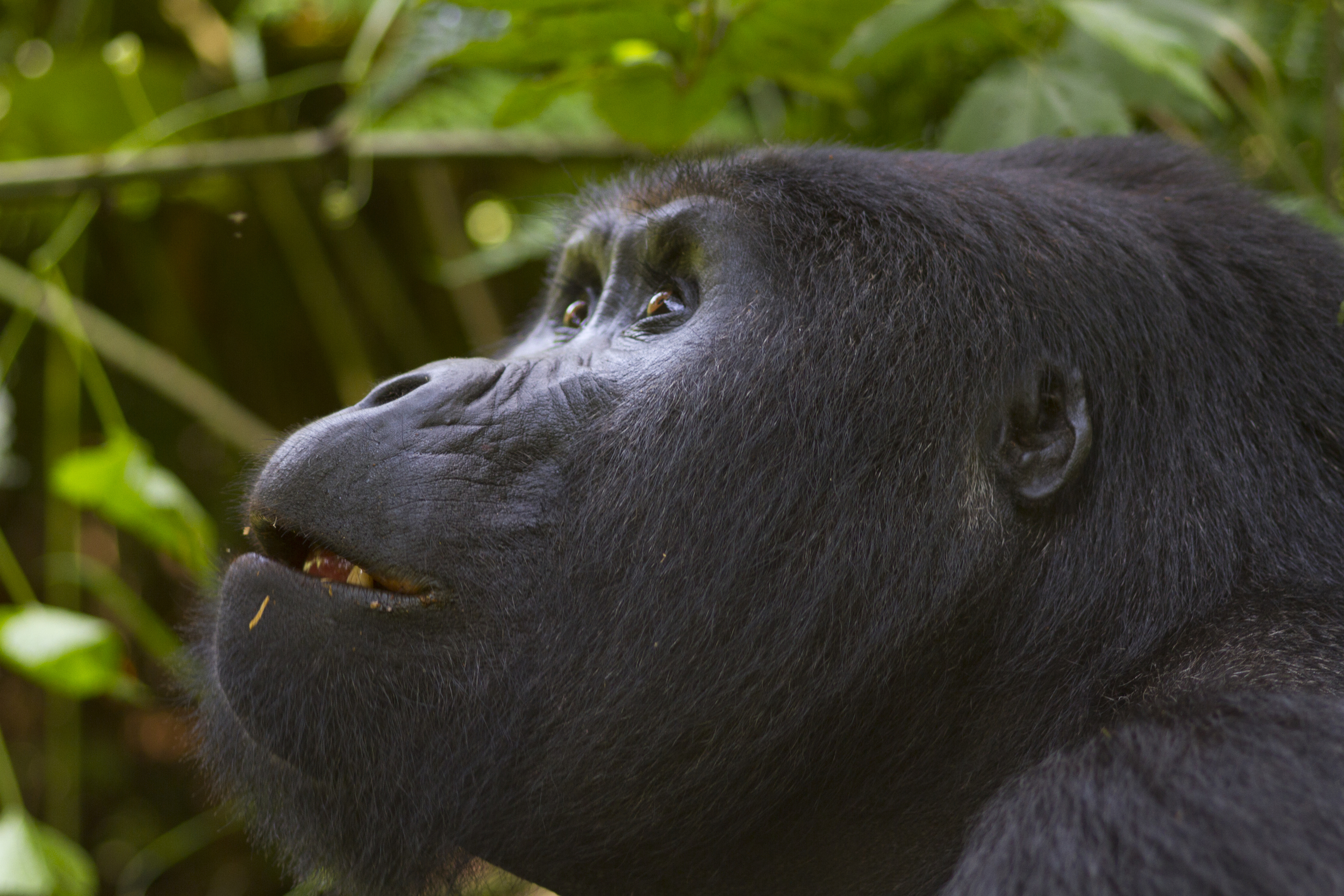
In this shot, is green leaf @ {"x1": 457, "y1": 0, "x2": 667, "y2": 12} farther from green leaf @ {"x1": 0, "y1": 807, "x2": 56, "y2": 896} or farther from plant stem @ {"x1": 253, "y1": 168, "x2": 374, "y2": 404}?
plant stem @ {"x1": 253, "y1": 168, "x2": 374, "y2": 404}

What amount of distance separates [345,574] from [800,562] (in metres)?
0.60

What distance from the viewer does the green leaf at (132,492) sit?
2291mm

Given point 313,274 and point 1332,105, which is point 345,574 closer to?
point 1332,105

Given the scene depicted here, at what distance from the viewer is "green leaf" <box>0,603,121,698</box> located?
2178mm

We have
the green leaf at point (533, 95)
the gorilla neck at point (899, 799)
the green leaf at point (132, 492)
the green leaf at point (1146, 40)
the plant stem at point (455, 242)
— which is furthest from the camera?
the plant stem at point (455, 242)

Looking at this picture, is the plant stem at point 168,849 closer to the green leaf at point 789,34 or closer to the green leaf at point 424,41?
the green leaf at point 424,41

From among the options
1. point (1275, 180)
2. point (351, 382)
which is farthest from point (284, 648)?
point (351, 382)

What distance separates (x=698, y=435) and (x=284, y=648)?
1.96 ft

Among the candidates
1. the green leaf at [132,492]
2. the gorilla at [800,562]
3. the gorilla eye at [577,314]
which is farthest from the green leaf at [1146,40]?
the green leaf at [132,492]

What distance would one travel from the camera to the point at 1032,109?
2.26 metres

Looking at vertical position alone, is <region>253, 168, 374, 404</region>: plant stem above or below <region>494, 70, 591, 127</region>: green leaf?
below

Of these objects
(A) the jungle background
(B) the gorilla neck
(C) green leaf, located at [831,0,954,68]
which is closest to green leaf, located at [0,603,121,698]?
(A) the jungle background

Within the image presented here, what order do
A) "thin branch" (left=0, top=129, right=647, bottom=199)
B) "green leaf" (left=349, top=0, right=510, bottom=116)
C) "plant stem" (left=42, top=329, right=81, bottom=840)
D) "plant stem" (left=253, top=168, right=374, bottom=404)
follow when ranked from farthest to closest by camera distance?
"plant stem" (left=253, top=168, right=374, bottom=404) → "plant stem" (left=42, top=329, right=81, bottom=840) → "thin branch" (left=0, top=129, right=647, bottom=199) → "green leaf" (left=349, top=0, right=510, bottom=116)

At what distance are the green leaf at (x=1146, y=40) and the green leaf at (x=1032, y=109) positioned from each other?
0.55ft
